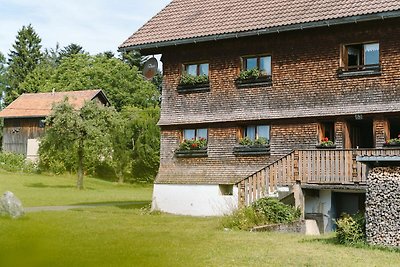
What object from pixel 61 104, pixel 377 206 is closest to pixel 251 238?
pixel 377 206

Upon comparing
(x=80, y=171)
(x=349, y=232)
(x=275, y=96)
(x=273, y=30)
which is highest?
(x=273, y=30)

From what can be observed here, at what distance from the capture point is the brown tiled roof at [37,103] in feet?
210

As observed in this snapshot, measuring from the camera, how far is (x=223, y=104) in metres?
24.4

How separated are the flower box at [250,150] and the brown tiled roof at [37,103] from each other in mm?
41373

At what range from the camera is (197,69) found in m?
25.5

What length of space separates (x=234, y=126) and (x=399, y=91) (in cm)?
637

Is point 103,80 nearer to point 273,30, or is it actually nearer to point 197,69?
point 197,69

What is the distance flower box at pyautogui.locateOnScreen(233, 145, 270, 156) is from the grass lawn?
3332 mm

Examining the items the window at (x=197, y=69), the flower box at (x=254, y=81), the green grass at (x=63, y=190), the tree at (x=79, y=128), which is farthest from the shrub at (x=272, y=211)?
the tree at (x=79, y=128)

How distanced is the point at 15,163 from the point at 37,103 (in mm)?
10248

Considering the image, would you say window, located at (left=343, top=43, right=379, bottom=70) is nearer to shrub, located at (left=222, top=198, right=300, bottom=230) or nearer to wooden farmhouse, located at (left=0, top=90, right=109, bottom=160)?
shrub, located at (left=222, top=198, right=300, bottom=230)

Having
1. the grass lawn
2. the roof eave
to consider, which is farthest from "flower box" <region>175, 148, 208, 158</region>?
the roof eave

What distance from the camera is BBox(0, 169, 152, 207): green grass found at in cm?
3278

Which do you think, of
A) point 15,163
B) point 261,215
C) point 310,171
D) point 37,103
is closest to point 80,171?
point 15,163
